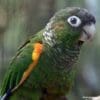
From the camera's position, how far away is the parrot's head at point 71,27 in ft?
6.86

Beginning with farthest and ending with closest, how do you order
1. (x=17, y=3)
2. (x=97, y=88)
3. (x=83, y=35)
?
(x=97, y=88) < (x=17, y=3) < (x=83, y=35)

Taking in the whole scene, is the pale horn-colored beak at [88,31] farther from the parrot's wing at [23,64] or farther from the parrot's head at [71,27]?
the parrot's wing at [23,64]

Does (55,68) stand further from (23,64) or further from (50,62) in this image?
(23,64)

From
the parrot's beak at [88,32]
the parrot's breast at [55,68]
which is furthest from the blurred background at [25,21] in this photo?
the parrot's beak at [88,32]

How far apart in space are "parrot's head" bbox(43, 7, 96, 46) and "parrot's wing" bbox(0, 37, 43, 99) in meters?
0.09

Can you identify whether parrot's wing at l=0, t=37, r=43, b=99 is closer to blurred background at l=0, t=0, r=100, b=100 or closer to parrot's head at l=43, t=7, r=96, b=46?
parrot's head at l=43, t=7, r=96, b=46

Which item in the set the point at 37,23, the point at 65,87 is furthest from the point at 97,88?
the point at 65,87

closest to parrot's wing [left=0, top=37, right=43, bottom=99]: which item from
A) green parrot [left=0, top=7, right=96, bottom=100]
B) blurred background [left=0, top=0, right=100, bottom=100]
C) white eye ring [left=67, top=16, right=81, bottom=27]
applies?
green parrot [left=0, top=7, right=96, bottom=100]

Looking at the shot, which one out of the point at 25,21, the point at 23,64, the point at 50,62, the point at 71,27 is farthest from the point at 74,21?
the point at 25,21

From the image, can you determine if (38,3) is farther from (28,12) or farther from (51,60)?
(51,60)

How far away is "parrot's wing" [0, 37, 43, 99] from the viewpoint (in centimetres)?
219

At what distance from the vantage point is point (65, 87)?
224 cm

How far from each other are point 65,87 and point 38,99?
6.6 inches

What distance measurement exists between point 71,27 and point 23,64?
0.34 metres
